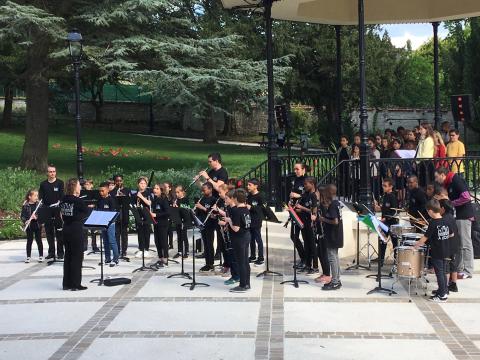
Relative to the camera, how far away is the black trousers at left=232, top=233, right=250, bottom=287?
10.8 meters

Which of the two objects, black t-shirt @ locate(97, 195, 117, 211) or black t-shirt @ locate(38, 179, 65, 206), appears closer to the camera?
black t-shirt @ locate(97, 195, 117, 211)

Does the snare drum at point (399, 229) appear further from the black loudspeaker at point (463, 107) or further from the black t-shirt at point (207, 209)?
the black loudspeaker at point (463, 107)

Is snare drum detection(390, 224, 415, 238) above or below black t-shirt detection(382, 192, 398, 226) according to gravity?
below

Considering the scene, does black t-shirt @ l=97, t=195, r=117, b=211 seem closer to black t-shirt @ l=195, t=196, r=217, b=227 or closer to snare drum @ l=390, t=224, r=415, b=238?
black t-shirt @ l=195, t=196, r=217, b=227

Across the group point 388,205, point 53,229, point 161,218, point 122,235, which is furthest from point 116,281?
point 388,205

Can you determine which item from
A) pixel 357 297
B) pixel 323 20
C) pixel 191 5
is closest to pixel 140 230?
pixel 357 297

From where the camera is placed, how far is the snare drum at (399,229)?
10852 millimetres

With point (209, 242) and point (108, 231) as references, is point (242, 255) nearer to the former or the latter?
point (209, 242)

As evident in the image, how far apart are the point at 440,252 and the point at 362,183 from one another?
354cm

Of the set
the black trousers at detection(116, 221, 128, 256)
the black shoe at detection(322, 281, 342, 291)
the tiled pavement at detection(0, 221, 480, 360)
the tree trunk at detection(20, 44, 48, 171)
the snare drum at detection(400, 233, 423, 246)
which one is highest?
the tree trunk at detection(20, 44, 48, 171)

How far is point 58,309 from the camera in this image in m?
9.99

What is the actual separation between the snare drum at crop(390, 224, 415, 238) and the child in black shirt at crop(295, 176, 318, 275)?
4.28 ft

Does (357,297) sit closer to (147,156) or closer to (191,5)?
(191,5)

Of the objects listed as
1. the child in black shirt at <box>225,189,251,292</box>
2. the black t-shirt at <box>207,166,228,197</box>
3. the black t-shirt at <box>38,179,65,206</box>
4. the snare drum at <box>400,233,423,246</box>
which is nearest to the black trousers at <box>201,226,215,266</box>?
the black t-shirt at <box>207,166,228,197</box>
